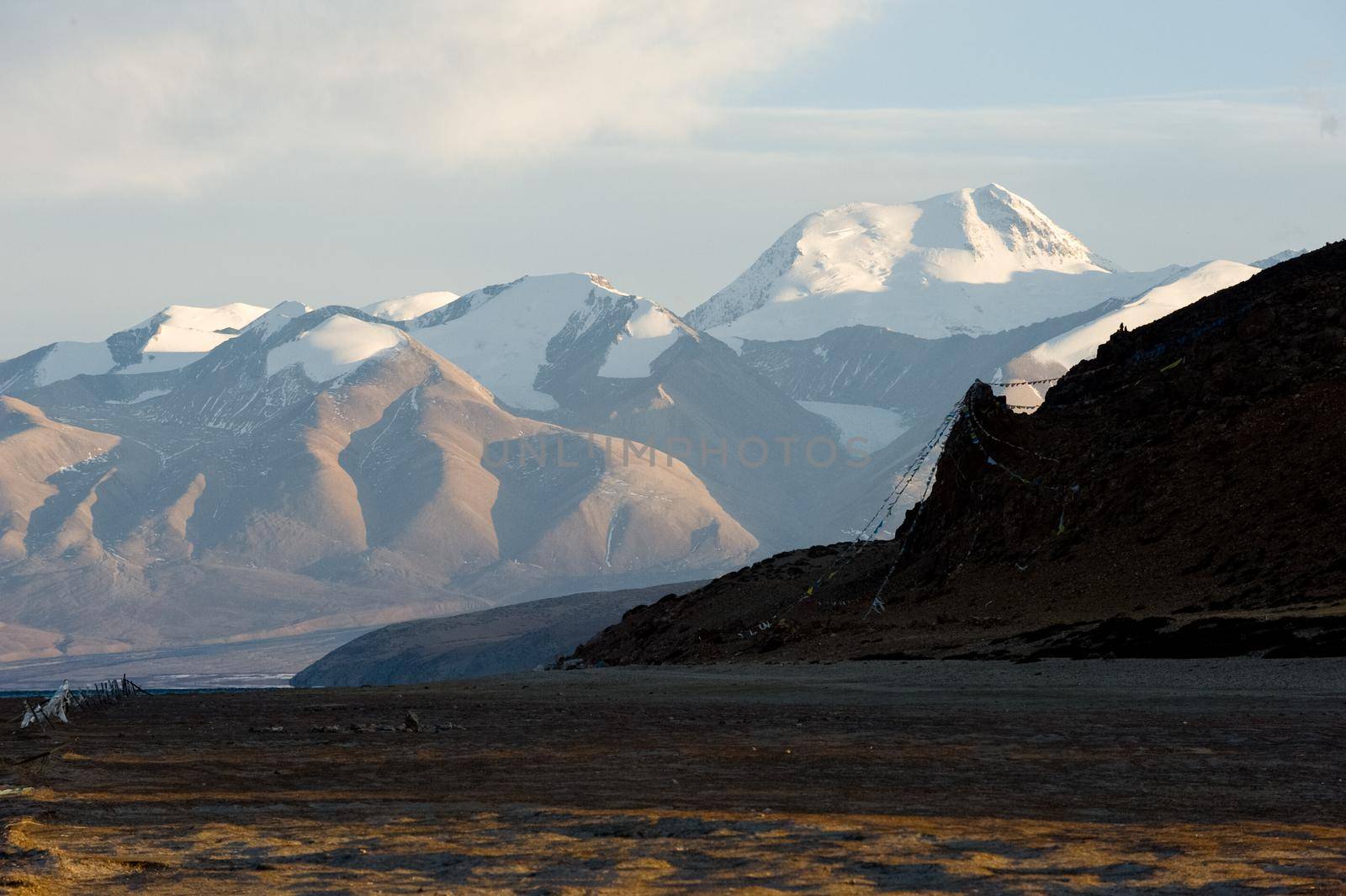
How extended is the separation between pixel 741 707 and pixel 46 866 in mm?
19621

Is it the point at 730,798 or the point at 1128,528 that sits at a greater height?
the point at 1128,528

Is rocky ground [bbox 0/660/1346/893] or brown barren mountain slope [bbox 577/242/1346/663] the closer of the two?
rocky ground [bbox 0/660/1346/893]

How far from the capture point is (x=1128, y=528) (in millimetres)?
57406

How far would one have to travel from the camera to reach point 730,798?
17.2m

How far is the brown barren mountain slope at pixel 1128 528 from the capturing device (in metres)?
45.2

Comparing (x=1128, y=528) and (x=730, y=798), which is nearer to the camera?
(x=730, y=798)

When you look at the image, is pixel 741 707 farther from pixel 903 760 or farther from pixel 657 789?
pixel 657 789

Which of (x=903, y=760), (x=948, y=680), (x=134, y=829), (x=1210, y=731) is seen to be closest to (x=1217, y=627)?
(x=948, y=680)

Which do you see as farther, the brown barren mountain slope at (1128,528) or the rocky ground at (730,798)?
the brown barren mountain slope at (1128,528)

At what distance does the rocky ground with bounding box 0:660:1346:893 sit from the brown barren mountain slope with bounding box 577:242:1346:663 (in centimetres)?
1211

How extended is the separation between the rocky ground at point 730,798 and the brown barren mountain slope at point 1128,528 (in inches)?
477

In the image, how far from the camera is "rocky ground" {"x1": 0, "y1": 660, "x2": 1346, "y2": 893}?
1294cm

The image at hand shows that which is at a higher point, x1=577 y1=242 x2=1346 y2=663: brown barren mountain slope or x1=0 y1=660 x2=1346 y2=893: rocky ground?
x1=577 y1=242 x2=1346 y2=663: brown barren mountain slope

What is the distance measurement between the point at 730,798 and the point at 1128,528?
141ft
